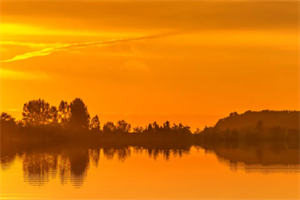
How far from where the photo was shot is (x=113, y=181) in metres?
43.5

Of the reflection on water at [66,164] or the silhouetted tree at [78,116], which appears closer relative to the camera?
the reflection on water at [66,164]

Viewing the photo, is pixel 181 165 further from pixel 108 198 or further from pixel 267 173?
pixel 108 198

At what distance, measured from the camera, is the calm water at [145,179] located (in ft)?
127

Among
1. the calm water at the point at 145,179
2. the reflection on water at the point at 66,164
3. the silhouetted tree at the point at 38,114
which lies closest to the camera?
the calm water at the point at 145,179

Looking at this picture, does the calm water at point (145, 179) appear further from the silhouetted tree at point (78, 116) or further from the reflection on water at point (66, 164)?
the silhouetted tree at point (78, 116)

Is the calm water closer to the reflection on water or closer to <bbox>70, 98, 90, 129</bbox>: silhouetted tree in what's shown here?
the reflection on water

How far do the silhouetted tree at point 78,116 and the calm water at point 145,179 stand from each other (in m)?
10.2

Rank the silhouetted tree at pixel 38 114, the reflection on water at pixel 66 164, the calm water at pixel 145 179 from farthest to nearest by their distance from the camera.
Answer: the silhouetted tree at pixel 38 114 → the reflection on water at pixel 66 164 → the calm water at pixel 145 179

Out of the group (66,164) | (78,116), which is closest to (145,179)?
(66,164)

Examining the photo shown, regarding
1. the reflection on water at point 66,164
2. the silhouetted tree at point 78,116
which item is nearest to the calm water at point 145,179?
the reflection on water at point 66,164

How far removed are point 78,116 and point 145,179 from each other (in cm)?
2696

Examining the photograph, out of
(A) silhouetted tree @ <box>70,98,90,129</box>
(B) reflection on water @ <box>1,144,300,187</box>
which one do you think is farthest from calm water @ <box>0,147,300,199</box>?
(A) silhouetted tree @ <box>70,98,90,129</box>

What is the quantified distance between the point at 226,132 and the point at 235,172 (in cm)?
3158

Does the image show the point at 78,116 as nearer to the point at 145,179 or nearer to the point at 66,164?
the point at 66,164
